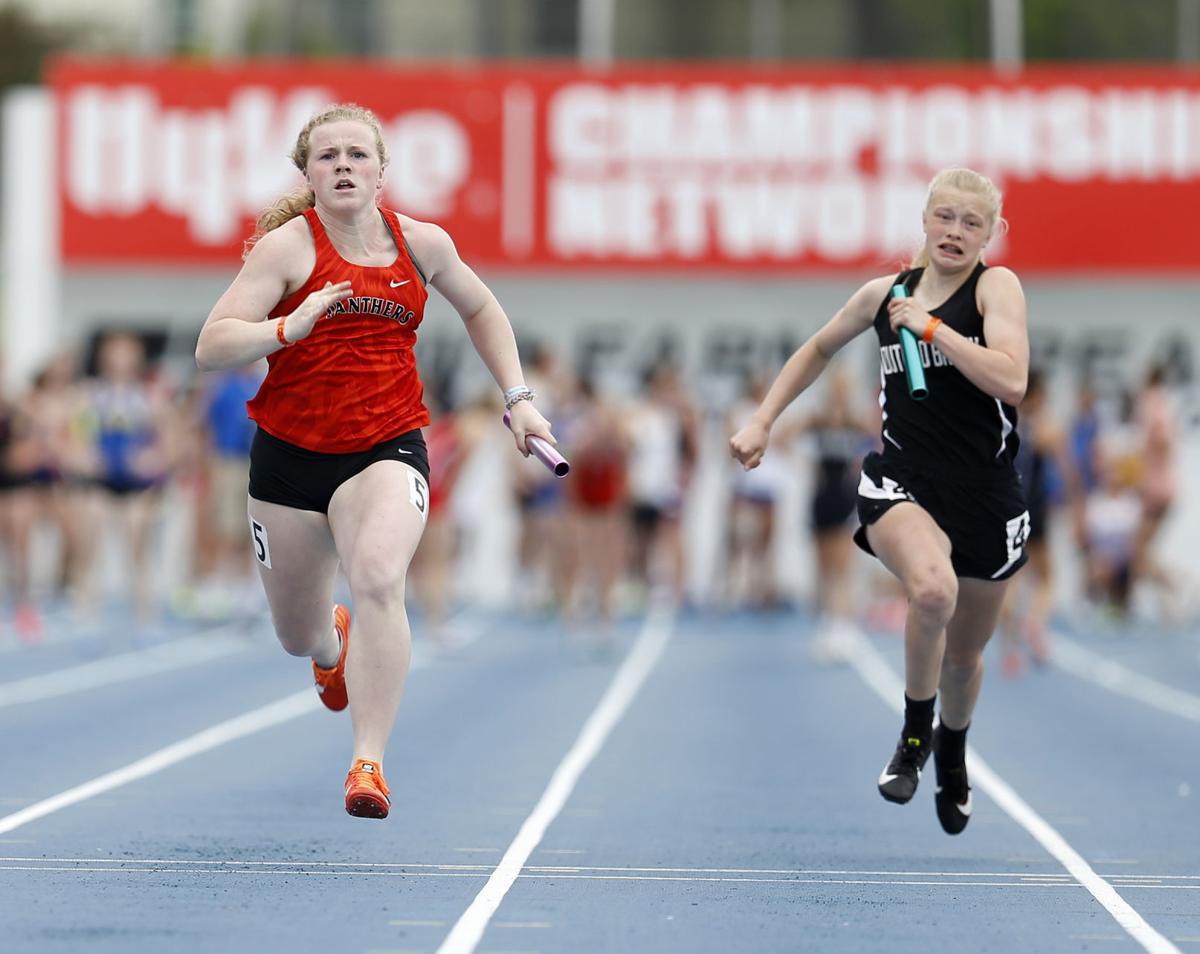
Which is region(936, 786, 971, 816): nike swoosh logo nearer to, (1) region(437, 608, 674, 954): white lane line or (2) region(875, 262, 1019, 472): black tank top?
(2) region(875, 262, 1019, 472): black tank top

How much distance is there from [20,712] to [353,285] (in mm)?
5789

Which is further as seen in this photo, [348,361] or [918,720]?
[918,720]

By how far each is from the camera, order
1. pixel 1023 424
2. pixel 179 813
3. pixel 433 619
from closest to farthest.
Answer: pixel 179 813 < pixel 1023 424 < pixel 433 619

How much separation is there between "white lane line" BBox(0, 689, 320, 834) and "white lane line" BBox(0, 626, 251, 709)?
143cm

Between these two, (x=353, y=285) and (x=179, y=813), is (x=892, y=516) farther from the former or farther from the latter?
(x=179, y=813)

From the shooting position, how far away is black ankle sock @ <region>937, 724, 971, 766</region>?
7.21 m

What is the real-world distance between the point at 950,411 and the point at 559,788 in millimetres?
2623

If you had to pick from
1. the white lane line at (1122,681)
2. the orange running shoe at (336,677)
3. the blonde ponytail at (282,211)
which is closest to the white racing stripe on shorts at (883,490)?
the orange running shoe at (336,677)

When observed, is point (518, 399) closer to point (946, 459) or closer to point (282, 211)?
point (282, 211)

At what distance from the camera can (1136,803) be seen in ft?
28.1

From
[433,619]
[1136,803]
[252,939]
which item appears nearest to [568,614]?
[433,619]

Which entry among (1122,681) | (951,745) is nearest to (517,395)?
(951,745)

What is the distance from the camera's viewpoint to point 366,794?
19.7 feet

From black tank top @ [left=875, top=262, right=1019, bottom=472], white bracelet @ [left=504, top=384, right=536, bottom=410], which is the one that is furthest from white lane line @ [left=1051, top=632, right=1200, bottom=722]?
white bracelet @ [left=504, top=384, right=536, bottom=410]
